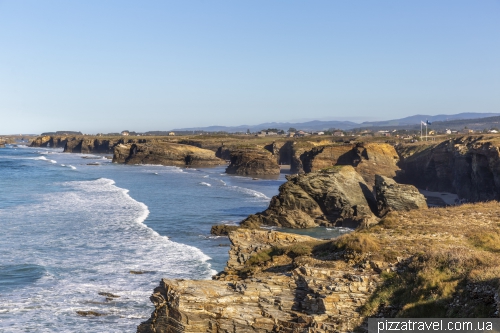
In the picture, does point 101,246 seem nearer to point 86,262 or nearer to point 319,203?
point 86,262

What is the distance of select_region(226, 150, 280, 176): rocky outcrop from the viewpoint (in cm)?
9188

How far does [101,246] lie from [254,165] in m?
60.4

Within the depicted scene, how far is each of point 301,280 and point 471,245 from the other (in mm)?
7279

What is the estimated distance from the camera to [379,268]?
15344 millimetres

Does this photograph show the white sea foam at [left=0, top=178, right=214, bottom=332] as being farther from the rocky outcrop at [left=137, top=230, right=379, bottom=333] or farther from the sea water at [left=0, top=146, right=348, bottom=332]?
the rocky outcrop at [left=137, top=230, right=379, bottom=333]

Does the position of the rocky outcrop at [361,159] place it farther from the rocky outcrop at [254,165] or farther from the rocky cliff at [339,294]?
the rocky cliff at [339,294]

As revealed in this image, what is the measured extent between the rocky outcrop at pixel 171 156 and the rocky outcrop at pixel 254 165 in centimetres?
2414

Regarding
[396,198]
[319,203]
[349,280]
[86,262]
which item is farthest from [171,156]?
[349,280]

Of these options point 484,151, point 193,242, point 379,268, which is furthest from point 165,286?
point 484,151

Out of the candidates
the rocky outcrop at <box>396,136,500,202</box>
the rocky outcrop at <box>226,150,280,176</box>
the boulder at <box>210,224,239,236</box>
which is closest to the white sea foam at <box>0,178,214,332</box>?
the boulder at <box>210,224,239,236</box>

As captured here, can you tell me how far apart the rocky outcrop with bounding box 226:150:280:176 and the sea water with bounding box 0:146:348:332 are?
24888mm

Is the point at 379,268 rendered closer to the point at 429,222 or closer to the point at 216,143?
the point at 429,222

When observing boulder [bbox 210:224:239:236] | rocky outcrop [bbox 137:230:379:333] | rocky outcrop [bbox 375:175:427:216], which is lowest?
boulder [bbox 210:224:239:236]

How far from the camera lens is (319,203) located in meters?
44.0
